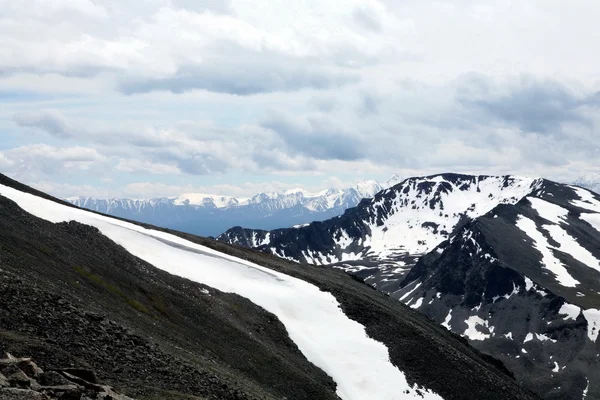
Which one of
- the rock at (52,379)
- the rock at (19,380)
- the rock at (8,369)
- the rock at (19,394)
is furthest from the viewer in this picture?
the rock at (52,379)

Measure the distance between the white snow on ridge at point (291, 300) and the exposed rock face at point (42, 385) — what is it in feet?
132

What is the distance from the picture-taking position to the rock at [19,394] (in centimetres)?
2145

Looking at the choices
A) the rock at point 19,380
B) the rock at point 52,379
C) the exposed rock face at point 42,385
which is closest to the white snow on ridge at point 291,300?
the exposed rock face at point 42,385

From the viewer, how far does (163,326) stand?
5175 centimetres

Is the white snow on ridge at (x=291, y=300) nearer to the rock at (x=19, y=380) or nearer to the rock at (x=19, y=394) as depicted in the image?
the rock at (x=19, y=380)

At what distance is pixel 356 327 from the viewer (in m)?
78.7

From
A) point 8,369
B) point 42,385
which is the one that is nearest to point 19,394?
point 8,369

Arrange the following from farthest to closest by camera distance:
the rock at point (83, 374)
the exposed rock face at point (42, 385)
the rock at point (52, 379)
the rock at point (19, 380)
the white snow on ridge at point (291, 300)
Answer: the white snow on ridge at point (291, 300)
the rock at point (83, 374)
the rock at point (52, 379)
the rock at point (19, 380)
the exposed rock face at point (42, 385)

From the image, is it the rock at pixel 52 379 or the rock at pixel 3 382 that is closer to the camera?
the rock at pixel 3 382

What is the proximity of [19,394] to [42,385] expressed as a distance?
106 inches

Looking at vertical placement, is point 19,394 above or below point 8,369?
below

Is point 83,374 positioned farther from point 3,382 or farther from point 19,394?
point 19,394

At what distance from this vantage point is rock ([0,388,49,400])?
2145 cm

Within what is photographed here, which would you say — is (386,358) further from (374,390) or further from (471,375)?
(471,375)
